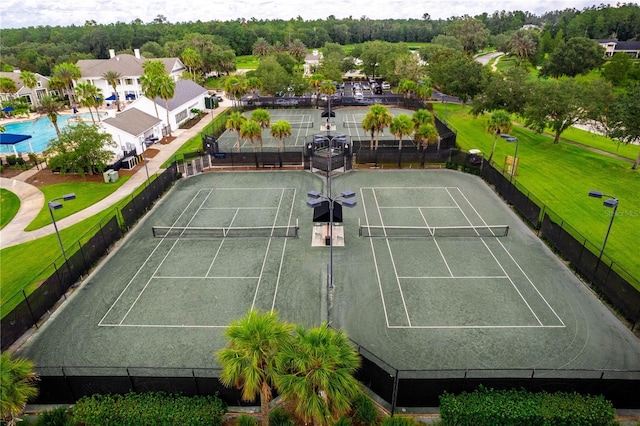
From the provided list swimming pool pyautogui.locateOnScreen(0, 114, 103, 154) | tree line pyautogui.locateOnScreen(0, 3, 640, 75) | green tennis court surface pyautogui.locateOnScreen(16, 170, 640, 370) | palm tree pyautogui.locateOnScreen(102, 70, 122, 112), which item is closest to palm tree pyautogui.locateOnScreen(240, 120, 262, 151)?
green tennis court surface pyautogui.locateOnScreen(16, 170, 640, 370)

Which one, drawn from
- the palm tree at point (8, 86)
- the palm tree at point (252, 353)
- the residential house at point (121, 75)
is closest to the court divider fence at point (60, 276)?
the palm tree at point (252, 353)

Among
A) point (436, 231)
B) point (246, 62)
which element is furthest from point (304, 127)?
point (246, 62)

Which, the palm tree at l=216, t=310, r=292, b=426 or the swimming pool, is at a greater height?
the palm tree at l=216, t=310, r=292, b=426

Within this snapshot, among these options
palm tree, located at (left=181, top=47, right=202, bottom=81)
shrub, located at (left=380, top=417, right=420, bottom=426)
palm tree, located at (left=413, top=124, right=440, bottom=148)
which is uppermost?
palm tree, located at (left=181, top=47, right=202, bottom=81)

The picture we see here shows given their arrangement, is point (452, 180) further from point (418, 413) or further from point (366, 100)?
point (366, 100)

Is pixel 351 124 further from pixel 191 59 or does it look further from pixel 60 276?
pixel 191 59

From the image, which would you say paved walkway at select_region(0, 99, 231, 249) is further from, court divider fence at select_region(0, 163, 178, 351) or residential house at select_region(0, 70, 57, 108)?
residential house at select_region(0, 70, 57, 108)

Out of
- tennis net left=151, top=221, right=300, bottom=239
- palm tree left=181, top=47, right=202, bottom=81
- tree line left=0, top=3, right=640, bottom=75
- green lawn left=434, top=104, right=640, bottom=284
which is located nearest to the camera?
green lawn left=434, top=104, right=640, bottom=284
